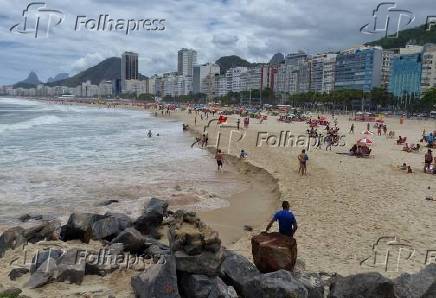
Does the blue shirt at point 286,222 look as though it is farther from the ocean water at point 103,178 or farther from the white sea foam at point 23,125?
the white sea foam at point 23,125

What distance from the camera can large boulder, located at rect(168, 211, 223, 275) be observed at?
6.21 meters

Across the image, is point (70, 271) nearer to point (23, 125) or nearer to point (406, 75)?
point (23, 125)

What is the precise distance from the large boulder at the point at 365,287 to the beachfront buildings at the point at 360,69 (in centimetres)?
13816

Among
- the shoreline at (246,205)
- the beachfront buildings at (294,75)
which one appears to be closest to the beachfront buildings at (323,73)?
the beachfront buildings at (294,75)

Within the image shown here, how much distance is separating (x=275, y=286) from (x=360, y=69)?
14940 centimetres

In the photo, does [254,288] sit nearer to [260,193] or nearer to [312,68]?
[260,193]

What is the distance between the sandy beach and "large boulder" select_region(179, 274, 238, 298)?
3.23 metres

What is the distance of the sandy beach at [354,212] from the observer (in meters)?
9.62

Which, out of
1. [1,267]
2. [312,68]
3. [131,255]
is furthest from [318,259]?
[312,68]

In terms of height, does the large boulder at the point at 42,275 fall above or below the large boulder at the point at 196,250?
below

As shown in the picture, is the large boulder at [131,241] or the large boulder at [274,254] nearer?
the large boulder at [274,254]

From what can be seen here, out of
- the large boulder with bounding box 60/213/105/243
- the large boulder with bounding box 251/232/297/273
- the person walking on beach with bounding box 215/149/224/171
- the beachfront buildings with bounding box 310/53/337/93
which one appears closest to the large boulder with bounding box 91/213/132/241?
the large boulder with bounding box 60/213/105/243

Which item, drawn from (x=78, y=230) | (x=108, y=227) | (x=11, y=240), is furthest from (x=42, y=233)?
(x=108, y=227)

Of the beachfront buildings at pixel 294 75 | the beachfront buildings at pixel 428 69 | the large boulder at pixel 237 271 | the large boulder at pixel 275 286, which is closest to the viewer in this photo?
the large boulder at pixel 275 286
